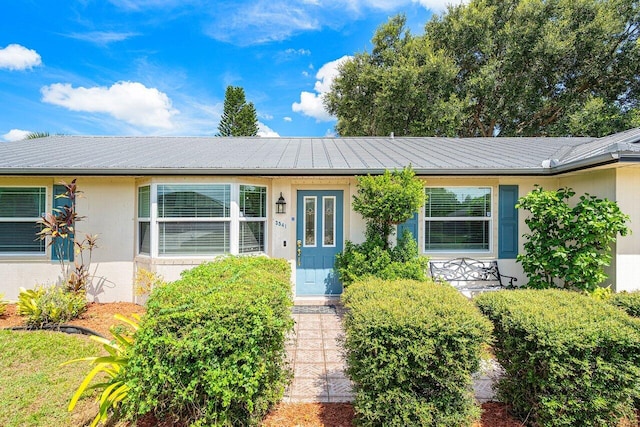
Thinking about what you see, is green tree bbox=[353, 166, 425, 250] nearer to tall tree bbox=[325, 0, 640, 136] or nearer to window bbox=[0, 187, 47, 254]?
window bbox=[0, 187, 47, 254]

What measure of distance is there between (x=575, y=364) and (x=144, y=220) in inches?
Answer: 278

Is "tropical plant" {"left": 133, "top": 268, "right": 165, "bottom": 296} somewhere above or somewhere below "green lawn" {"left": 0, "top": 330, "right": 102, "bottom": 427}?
above

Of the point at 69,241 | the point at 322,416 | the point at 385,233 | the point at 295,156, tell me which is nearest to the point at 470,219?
the point at 385,233

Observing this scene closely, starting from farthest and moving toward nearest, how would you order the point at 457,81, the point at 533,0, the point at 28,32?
the point at 457,81
the point at 533,0
the point at 28,32

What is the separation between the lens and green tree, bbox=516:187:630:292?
4.93 meters

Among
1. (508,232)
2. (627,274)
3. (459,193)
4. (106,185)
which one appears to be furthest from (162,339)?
(627,274)

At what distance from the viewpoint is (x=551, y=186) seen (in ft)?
21.1

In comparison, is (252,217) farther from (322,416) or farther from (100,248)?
(322,416)

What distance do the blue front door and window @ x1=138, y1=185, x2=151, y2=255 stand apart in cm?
317

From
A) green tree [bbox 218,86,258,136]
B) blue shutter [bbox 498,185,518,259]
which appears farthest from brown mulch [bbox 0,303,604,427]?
green tree [bbox 218,86,258,136]

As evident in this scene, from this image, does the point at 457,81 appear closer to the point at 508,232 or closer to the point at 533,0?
the point at 533,0

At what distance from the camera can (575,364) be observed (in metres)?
2.34

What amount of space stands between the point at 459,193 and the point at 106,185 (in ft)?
25.7

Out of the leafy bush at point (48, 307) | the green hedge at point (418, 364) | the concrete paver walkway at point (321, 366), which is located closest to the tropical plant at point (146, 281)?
the leafy bush at point (48, 307)
